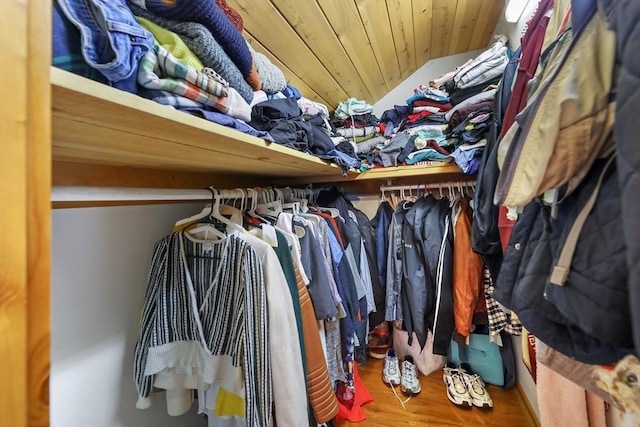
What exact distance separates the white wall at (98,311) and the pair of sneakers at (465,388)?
4.57ft

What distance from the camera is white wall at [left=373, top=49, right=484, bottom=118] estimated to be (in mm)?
1857

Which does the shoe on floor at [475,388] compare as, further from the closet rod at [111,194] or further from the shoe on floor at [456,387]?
the closet rod at [111,194]

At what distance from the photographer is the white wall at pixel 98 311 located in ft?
2.17

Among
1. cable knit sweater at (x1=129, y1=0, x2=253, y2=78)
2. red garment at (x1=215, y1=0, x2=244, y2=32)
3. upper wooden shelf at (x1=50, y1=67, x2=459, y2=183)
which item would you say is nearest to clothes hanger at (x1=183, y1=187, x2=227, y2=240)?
upper wooden shelf at (x1=50, y1=67, x2=459, y2=183)

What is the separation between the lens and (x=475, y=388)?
1383mm

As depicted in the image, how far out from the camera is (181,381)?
746mm

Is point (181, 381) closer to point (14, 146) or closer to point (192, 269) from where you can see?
point (192, 269)

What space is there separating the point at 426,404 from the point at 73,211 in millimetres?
1761

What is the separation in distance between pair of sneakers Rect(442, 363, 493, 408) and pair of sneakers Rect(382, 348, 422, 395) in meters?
0.17

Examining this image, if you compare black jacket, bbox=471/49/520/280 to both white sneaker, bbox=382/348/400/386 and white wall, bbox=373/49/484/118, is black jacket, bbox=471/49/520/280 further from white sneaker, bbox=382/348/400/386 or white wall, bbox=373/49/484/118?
white wall, bbox=373/49/484/118

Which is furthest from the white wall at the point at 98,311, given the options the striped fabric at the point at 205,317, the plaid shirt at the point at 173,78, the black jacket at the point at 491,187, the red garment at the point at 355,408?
the black jacket at the point at 491,187

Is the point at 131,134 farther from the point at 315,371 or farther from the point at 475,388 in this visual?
the point at 475,388

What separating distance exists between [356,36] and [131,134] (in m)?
1.23

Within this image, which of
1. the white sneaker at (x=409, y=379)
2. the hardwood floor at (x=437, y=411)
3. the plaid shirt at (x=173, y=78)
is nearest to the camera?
the plaid shirt at (x=173, y=78)
